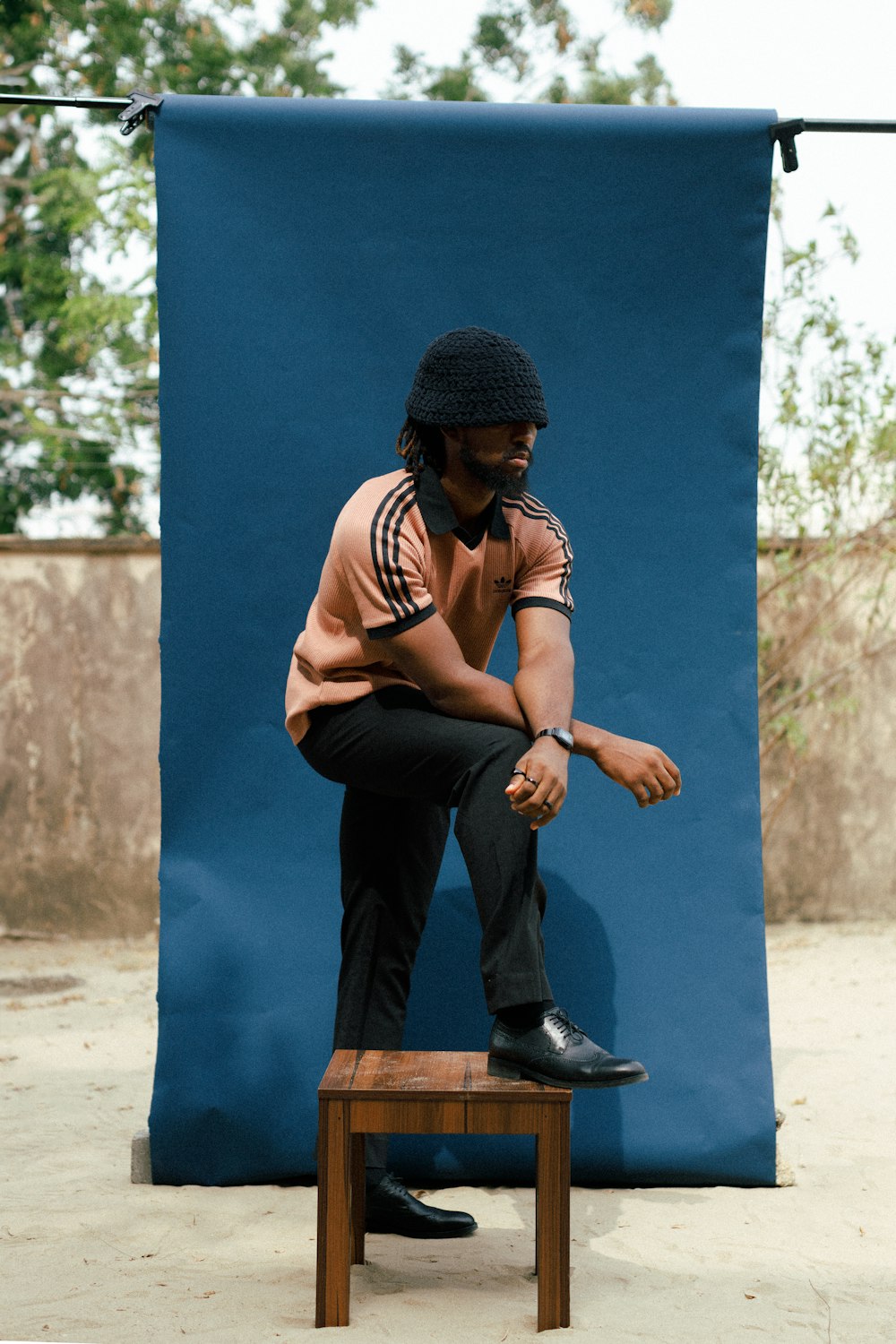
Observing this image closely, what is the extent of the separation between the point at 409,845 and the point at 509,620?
0.64 metres

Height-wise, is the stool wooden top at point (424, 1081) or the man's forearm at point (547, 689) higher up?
the man's forearm at point (547, 689)

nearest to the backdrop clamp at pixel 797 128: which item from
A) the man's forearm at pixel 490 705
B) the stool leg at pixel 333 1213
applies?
the man's forearm at pixel 490 705

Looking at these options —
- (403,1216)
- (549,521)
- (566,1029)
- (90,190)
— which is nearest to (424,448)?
(549,521)

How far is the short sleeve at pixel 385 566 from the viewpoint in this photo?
213 centimetres

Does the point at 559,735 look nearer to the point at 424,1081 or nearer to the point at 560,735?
the point at 560,735

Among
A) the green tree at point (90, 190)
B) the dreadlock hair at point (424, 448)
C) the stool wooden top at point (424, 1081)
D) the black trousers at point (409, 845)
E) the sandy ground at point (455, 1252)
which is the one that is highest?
the green tree at point (90, 190)

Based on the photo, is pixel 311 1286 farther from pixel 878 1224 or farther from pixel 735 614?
pixel 735 614

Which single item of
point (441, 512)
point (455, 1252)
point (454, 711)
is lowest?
point (455, 1252)

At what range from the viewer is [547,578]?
7.77 feet

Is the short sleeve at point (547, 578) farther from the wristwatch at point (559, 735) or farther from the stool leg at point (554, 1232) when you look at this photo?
the stool leg at point (554, 1232)

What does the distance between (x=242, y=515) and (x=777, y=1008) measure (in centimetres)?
286

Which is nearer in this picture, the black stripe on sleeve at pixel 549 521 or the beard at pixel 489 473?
the beard at pixel 489 473

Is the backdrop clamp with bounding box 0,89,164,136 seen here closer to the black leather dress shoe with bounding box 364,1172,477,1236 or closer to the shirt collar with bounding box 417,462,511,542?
the shirt collar with bounding box 417,462,511,542

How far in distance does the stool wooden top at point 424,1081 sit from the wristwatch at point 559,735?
52cm
